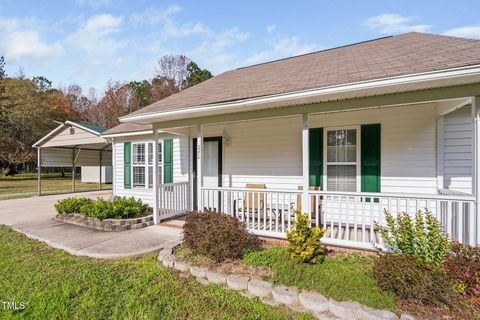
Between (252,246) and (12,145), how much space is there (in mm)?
31575

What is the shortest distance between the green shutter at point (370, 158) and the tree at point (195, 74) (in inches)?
939

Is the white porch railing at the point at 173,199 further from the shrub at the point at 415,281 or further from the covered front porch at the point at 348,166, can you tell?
the shrub at the point at 415,281

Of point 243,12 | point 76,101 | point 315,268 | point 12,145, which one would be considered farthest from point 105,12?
point 76,101

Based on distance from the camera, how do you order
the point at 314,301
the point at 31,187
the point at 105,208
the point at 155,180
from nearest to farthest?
the point at 314,301 → the point at 155,180 → the point at 105,208 → the point at 31,187

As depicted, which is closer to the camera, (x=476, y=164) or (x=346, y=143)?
(x=476, y=164)

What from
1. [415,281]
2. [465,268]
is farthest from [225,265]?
[465,268]

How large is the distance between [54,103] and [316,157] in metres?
36.3

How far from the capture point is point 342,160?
5.69 metres

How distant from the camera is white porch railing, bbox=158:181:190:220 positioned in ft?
21.3

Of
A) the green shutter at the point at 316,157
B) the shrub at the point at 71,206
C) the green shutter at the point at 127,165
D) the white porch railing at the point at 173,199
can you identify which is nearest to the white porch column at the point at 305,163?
the green shutter at the point at 316,157

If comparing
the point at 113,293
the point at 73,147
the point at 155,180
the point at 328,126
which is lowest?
the point at 113,293

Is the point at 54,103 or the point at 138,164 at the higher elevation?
the point at 54,103

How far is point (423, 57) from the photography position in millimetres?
4039

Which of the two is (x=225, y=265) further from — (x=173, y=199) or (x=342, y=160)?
(x=342, y=160)
